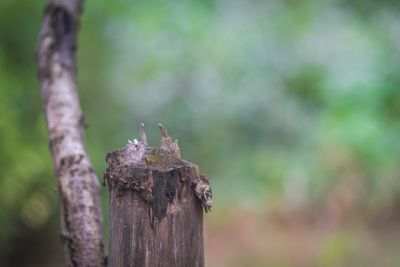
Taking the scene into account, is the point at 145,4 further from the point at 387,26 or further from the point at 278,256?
the point at 278,256

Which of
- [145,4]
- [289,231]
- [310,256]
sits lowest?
[310,256]

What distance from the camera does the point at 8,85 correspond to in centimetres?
310

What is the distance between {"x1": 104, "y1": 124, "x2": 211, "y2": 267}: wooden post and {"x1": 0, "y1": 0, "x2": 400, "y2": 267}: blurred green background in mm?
2329

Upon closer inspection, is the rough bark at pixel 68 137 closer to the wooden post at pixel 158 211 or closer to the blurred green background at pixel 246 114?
the wooden post at pixel 158 211

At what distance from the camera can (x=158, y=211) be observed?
77 cm

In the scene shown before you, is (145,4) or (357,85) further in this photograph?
(145,4)

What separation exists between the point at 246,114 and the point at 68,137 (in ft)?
13.4

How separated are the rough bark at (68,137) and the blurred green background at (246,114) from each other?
1.84 m

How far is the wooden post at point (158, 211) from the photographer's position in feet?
2.54

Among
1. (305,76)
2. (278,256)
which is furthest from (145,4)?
(278,256)

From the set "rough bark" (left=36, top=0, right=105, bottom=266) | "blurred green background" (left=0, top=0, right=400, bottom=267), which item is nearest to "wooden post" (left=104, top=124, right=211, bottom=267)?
"rough bark" (left=36, top=0, right=105, bottom=266)

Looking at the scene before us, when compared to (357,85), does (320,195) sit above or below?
below

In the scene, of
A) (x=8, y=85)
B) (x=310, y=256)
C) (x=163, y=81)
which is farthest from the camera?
(x=163, y=81)

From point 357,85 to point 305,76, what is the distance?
76cm
